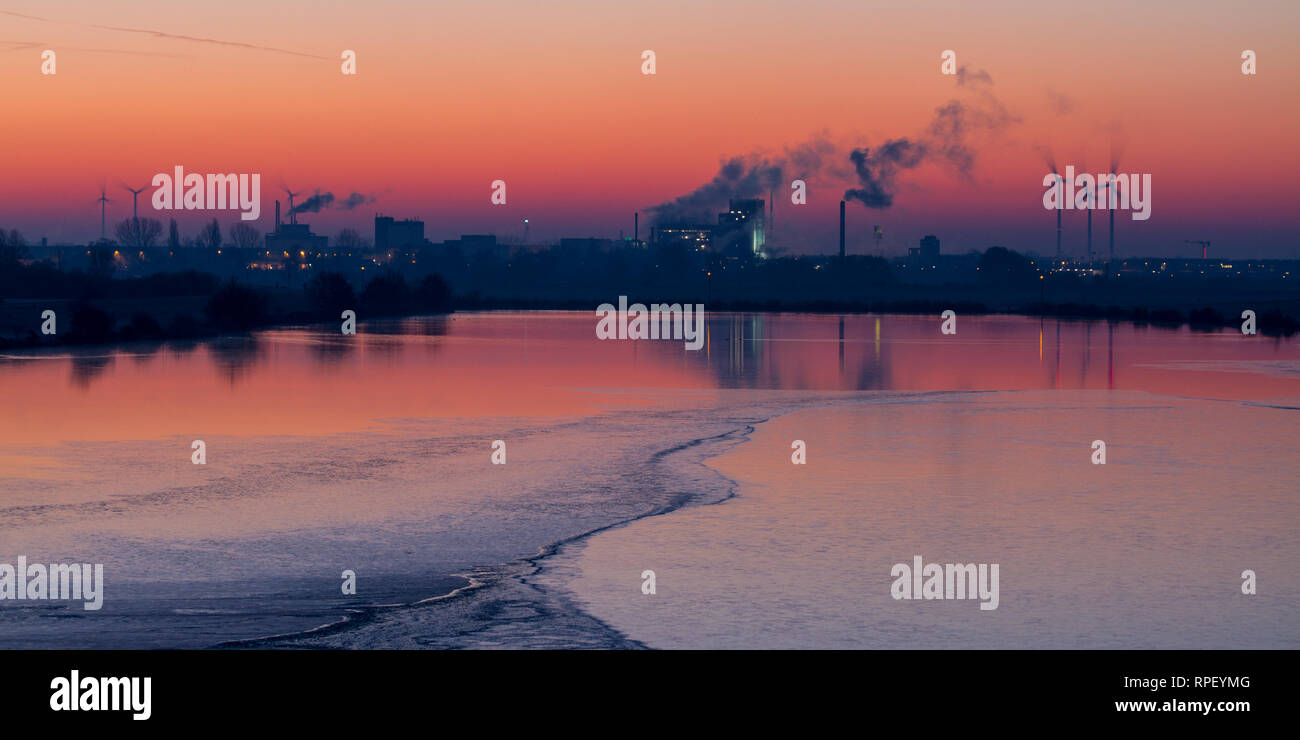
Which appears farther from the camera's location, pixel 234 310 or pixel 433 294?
pixel 433 294

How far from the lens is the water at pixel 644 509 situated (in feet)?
30.1

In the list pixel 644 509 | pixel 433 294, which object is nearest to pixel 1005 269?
pixel 433 294

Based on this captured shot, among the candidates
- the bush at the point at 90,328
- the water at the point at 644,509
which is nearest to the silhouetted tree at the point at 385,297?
the bush at the point at 90,328

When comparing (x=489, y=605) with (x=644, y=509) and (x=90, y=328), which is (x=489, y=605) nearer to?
(x=644, y=509)

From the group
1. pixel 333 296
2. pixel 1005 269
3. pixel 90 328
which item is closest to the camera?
pixel 90 328

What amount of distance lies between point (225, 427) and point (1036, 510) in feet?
43.8

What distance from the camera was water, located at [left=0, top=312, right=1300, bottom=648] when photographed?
30.1 feet

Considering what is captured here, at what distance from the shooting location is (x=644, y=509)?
1379 centimetres

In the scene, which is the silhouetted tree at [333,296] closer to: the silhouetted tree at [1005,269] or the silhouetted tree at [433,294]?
the silhouetted tree at [433,294]

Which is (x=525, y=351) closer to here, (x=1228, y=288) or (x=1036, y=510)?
(x=1036, y=510)

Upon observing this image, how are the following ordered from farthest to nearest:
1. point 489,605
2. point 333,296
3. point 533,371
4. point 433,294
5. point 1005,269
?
point 1005,269, point 433,294, point 333,296, point 533,371, point 489,605

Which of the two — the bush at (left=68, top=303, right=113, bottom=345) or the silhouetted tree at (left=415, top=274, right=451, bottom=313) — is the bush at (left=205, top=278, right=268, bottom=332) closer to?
the bush at (left=68, top=303, right=113, bottom=345)

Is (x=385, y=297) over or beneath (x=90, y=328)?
over

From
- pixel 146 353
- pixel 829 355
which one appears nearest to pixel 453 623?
pixel 829 355
